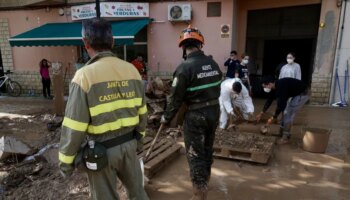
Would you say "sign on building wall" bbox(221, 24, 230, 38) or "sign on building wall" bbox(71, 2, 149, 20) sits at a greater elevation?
"sign on building wall" bbox(71, 2, 149, 20)

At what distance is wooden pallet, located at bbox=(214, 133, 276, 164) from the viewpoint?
418 centimetres

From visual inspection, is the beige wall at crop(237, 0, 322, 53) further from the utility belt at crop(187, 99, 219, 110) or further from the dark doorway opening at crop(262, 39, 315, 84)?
the utility belt at crop(187, 99, 219, 110)

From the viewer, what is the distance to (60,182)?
12.6 ft

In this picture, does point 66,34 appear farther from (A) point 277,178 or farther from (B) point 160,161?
(A) point 277,178

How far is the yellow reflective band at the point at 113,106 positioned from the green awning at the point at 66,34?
6589 millimetres

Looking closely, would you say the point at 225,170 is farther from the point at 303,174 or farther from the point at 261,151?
the point at 303,174

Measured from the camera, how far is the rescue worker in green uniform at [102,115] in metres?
1.93

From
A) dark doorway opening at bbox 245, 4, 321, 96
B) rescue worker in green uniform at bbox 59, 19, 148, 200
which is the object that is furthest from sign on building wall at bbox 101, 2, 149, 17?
rescue worker in green uniform at bbox 59, 19, 148, 200

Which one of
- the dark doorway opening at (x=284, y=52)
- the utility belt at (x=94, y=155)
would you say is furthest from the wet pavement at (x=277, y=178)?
the dark doorway opening at (x=284, y=52)

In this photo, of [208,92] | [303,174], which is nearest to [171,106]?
[208,92]

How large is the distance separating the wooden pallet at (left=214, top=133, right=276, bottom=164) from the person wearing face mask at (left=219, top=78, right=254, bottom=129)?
2.13ft

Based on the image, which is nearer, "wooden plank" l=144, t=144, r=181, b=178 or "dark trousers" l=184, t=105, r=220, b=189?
"dark trousers" l=184, t=105, r=220, b=189

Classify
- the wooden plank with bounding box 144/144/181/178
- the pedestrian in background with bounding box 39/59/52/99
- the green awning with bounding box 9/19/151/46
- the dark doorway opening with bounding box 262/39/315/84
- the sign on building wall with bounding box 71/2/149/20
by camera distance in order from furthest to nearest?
the dark doorway opening with bounding box 262/39/315/84
the pedestrian in background with bounding box 39/59/52/99
the sign on building wall with bounding box 71/2/149/20
the green awning with bounding box 9/19/151/46
the wooden plank with bounding box 144/144/181/178

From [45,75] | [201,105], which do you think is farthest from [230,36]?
[45,75]
